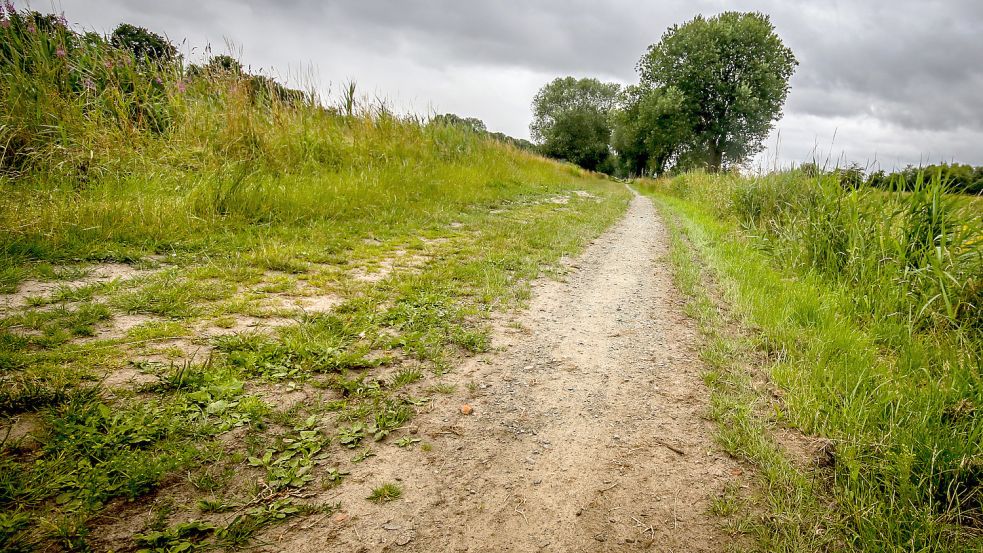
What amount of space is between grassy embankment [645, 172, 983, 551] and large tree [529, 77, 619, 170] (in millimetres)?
48104

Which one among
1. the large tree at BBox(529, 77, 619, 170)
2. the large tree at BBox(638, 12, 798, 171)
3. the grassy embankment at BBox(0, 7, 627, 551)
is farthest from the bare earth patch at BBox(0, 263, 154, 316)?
the large tree at BBox(529, 77, 619, 170)

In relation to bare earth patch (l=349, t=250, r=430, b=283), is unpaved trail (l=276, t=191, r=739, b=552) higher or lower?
lower

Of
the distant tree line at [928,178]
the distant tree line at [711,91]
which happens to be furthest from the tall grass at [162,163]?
the distant tree line at [711,91]

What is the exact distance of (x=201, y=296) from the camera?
2.90m

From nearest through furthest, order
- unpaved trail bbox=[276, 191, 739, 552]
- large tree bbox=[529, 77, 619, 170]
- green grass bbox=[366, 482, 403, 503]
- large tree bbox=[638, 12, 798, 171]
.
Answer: unpaved trail bbox=[276, 191, 739, 552]
green grass bbox=[366, 482, 403, 503]
large tree bbox=[638, 12, 798, 171]
large tree bbox=[529, 77, 619, 170]

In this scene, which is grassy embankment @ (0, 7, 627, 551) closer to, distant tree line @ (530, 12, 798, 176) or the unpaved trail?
the unpaved trail

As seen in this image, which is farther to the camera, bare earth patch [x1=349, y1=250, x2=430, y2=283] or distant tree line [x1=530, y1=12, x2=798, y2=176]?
distant tree line [x1=530, y1=12, x2=798, y2=176]

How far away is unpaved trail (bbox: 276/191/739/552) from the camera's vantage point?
1.47m

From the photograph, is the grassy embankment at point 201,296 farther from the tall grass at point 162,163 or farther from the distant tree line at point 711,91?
the distant tree line at point 711,91

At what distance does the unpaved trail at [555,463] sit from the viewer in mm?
1471

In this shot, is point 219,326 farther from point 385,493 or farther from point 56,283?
point 385,493

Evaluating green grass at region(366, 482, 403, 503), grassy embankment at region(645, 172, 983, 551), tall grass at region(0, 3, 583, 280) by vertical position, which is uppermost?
tall grass at region(0, 3, 583, 280)

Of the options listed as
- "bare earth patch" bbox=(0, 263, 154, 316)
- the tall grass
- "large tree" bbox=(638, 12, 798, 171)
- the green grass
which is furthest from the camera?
"large tree" bbox=(638, 12, 798, 171)

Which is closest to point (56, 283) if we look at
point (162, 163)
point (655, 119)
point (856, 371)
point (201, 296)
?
point (201, 296)
